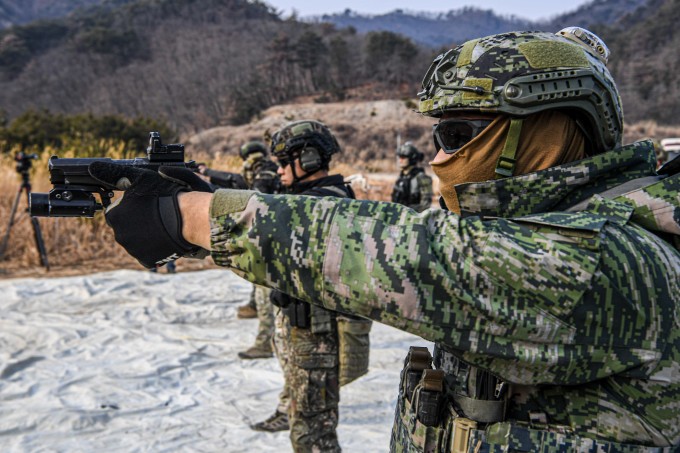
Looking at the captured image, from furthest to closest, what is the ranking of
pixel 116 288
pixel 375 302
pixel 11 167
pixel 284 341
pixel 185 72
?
pixel 185 72 < pixel 11 167 < pixel 116 288 < pixel 284 341 < pixel 375 302

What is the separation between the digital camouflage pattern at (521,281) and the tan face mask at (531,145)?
0.59 feet

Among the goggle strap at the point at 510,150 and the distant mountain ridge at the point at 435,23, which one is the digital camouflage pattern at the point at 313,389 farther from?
the distant mountain ridge at the point at 435,23

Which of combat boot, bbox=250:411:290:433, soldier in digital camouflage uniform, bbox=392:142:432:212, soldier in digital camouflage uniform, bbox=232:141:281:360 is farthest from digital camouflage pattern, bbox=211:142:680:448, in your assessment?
soldier in digital camouflage uniform, bbox=392:142:432:212

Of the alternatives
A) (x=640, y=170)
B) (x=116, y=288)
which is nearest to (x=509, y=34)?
(x=640, y=170)

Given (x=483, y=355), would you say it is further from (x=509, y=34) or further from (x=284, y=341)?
(x=284, y=341)

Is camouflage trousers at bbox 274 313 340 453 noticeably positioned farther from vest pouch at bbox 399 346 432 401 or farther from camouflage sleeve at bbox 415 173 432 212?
camouflage sleeve at bbox 415 173 432 212

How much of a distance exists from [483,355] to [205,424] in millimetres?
3458

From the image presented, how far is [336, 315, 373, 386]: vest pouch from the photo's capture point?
3295 millimetres

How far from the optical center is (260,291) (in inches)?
208

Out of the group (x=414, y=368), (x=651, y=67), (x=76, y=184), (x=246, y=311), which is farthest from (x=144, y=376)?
(x=651, y=67)

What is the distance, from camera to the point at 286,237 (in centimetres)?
109

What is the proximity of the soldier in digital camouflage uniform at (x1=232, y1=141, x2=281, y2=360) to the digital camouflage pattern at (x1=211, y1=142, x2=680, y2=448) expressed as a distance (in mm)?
3709

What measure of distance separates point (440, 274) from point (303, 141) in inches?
108

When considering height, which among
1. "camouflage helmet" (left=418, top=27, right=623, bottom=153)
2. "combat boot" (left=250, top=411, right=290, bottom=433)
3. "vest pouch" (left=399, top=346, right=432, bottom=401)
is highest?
"camouflage helmet" (left=418, top=27, right=623, bottom=153)
